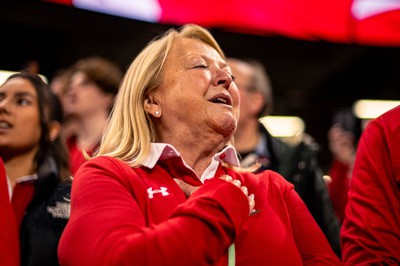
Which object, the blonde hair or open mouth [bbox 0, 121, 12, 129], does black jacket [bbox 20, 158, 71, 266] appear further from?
the blonde hair

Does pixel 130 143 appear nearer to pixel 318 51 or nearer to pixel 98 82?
pixel 98 82

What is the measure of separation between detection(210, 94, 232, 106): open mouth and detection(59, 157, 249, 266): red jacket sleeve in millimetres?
436

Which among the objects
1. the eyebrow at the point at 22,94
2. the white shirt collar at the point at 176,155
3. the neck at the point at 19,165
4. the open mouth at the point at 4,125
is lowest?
the neck at the point at 19,165

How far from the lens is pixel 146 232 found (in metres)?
1.91

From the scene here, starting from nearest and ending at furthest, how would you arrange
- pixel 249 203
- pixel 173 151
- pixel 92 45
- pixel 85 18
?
pixel 249 203, pixel 173 151, pixel 85 18, pixel 92 45

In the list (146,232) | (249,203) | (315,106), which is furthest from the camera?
(315,106)

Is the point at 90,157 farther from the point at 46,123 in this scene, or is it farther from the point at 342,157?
the point at 342,157

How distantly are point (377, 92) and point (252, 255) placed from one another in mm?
9538

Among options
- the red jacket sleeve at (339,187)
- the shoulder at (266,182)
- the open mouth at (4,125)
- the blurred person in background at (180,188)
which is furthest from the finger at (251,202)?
the red jacket sleeve at (339,187)

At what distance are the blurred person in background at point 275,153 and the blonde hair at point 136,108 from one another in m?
1.17

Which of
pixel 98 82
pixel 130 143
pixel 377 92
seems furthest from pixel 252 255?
pixel 377 92

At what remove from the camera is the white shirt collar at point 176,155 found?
7.57ft

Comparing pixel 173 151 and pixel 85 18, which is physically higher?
pixel 173 151

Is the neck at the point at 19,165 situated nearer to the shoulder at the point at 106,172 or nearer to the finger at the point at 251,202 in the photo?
the shoulder at the point at 106,172
